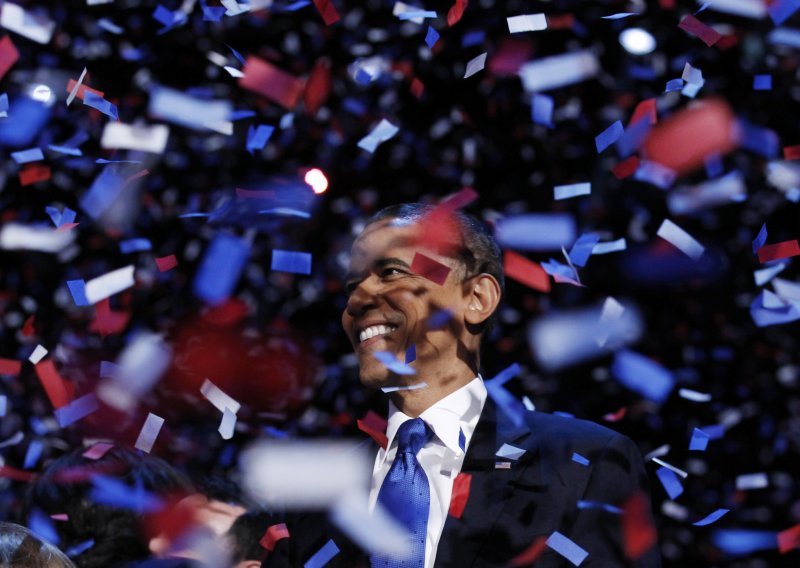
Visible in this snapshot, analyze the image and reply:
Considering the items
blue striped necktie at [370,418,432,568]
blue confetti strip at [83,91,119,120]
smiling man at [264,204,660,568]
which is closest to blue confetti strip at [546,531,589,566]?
smiling man at [264,204,660,568]

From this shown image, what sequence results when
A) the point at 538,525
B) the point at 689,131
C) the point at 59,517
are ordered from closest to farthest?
the point at 538,525
the point at 59,517
the point at 689,131

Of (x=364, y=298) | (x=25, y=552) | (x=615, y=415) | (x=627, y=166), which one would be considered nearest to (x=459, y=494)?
(x=364, y=298)

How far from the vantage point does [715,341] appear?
337cm

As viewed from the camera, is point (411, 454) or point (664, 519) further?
point (664, 519)

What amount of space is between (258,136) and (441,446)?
174 cm

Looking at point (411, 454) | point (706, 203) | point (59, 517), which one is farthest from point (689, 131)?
point (59, 517)

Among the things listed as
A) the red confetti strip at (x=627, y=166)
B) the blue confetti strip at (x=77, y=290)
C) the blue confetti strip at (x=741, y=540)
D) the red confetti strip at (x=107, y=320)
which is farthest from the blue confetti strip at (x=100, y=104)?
the blue confetti strip at (x=741, y=540)

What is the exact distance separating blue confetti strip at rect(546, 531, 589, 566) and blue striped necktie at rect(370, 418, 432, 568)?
0.72 ft

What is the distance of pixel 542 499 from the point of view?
1.70 metres

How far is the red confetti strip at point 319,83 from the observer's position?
327 cm

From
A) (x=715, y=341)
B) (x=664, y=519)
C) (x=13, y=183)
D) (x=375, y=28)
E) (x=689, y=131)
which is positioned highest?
(x=375, y=28)

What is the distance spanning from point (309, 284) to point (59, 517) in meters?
1.36

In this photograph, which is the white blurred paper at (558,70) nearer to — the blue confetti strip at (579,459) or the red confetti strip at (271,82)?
the red confetti strip at (271,82)

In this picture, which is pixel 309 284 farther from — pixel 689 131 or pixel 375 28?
pixel 689 131
